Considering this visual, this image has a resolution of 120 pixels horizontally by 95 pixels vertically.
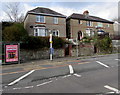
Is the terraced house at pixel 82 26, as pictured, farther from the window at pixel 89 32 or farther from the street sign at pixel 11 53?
the street sign at pixel 11 53

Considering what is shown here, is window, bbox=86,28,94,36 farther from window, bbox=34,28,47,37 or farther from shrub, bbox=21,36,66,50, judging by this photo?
shrub, bbox=21,36,66,50

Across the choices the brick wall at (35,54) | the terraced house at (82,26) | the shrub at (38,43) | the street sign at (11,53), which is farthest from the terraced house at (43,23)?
the street sign at (11,53)

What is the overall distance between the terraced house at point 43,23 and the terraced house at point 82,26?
345cm

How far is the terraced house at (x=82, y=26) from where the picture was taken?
28562mm

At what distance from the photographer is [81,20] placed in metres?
29.7

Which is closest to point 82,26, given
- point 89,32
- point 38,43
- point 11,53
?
point 89,32

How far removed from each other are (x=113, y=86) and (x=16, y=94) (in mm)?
4367

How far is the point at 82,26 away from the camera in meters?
29.9

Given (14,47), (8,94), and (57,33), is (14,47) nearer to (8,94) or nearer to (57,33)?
(8,94)

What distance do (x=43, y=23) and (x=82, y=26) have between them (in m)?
12.0

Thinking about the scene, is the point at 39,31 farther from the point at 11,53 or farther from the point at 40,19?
the point at 11,53

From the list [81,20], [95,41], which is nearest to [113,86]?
[95,41]

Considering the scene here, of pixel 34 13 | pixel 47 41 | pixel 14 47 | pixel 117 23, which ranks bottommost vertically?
pixel 14 47

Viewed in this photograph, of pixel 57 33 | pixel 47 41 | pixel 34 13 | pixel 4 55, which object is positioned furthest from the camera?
pixel 57 33
